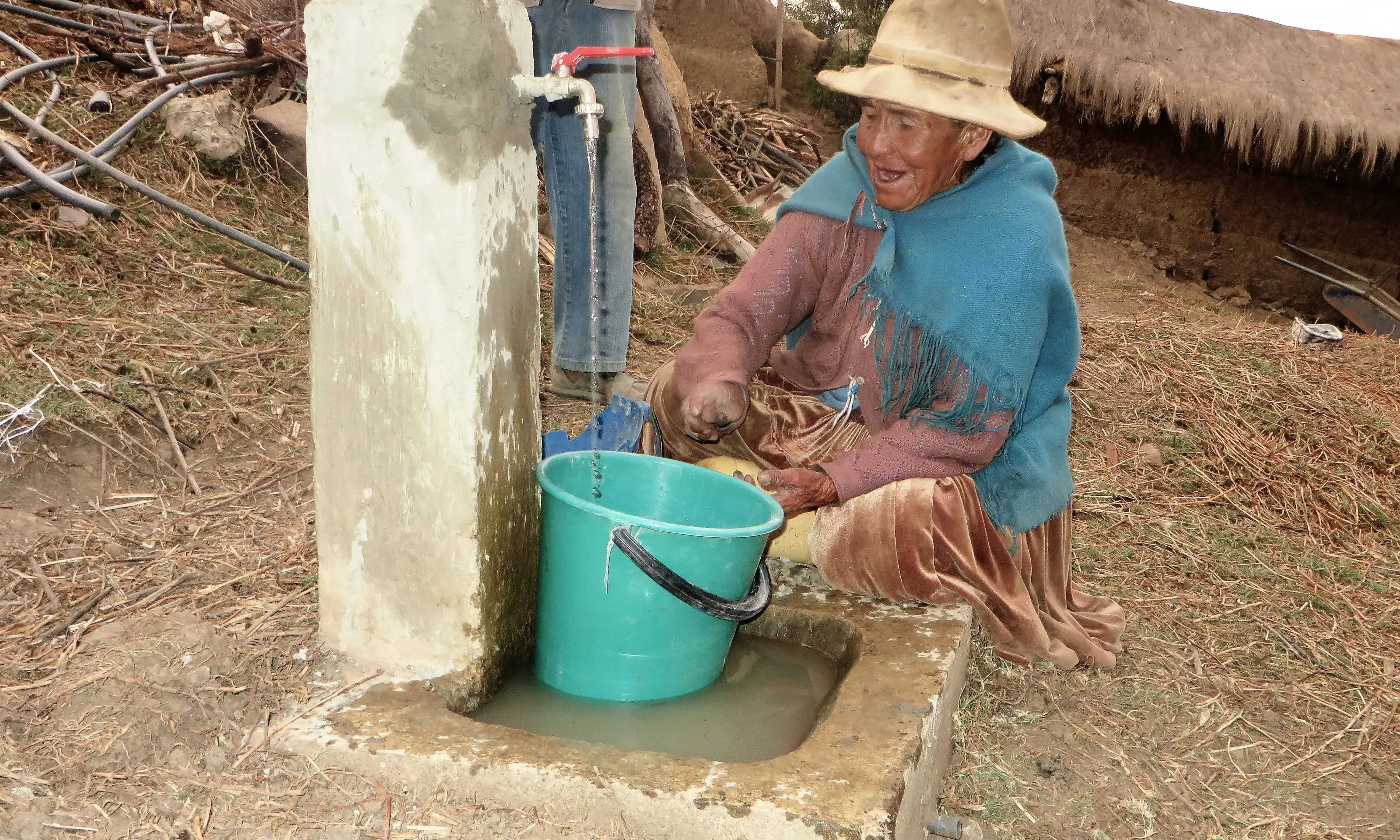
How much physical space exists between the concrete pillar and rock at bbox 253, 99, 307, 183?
136 inches

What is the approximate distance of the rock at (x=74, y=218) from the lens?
13.5 ft

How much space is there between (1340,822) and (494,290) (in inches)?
81.5

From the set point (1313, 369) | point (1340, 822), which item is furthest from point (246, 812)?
point (1313, 369)

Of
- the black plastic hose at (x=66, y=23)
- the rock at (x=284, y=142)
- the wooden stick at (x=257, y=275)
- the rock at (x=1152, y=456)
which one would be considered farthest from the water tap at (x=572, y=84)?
the black plastic hose at (x=66, y=23)

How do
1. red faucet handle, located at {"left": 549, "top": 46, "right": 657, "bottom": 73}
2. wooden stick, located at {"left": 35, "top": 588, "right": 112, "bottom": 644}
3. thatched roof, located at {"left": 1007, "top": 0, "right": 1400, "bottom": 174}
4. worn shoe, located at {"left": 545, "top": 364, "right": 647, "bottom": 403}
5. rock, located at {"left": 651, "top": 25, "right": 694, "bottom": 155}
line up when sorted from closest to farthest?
red faucet handle, located at {"left": 549, "top": 46, "right": 657, "bottom": 73}
wooden stick, located at {"left": 35, "top": 588, "right": 112, "bottom": 644}
worn shoe, located at {"left": 545, "top": 364, "right": 647, "bottom": 403}
rock, located at {"left": 651, "top": 25, "right": 694, "bottom": 155}
thatched roof, located at {"left": 1007, "top": 0, "right": 1400, "bottom": 174}

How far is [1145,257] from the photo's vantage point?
936 cm

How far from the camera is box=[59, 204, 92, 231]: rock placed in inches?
162

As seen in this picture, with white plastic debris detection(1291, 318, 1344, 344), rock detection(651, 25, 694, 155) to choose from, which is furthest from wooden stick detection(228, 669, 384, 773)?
white plastic debris detection(1291, 318, 1344, 344)

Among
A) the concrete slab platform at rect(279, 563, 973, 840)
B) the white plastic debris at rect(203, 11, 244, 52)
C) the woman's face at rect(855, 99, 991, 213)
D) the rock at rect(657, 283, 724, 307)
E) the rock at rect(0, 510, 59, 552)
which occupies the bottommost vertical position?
the rock at rect(657, 283, 724, 307)

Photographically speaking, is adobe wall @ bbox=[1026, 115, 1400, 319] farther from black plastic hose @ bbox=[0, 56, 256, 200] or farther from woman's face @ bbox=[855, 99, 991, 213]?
woman's face @ bbox=[855, 99, 991, 213]

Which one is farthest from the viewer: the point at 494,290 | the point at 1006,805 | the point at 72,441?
the point at 72,441

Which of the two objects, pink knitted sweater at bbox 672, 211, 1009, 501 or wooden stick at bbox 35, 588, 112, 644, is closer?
wooden stick at bbox 35, 588, 112, 644

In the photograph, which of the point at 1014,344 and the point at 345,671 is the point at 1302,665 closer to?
the point at 1014,344

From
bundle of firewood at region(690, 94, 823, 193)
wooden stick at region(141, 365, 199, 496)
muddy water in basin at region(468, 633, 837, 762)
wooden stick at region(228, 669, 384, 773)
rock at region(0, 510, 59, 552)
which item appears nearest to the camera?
wooden stick at region(228, 669, 384, 773)
